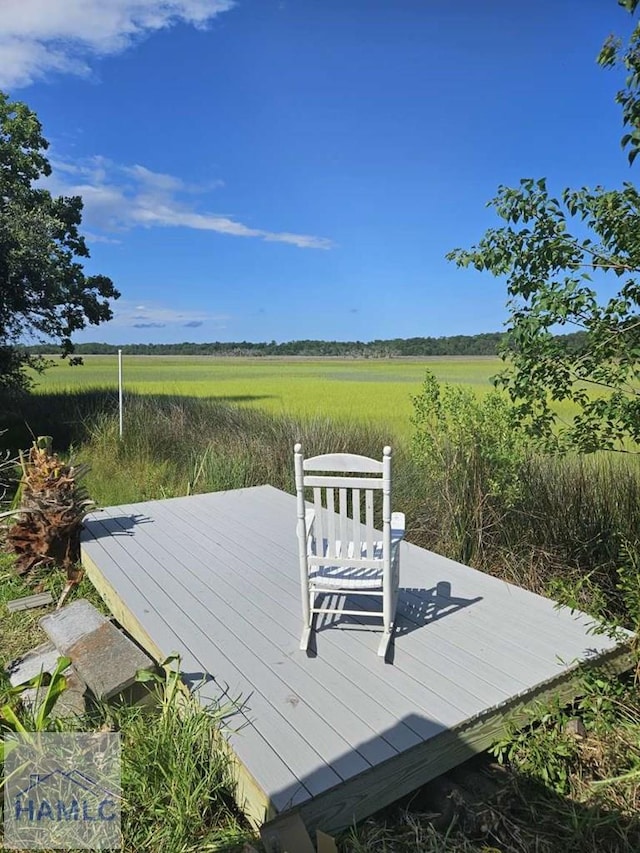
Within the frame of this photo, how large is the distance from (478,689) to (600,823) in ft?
1.79

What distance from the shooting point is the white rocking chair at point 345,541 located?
6.85ft

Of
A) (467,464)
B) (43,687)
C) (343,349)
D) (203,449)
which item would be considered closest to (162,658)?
(43,687)

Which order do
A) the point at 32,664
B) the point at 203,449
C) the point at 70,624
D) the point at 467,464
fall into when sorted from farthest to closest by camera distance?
the point at 203,449 → the point at 467,464 → the point at 32,664 → the point at 70,624

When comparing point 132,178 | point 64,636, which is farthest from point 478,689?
point 132,178

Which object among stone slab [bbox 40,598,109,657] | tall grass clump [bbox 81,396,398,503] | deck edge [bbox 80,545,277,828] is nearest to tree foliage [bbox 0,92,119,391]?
tall grass clump [bbox 81,396,398,503]

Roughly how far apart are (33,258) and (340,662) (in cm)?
891

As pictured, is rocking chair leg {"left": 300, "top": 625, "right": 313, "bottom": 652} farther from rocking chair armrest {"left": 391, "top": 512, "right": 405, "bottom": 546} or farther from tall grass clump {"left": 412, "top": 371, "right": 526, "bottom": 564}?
tall grass clump {"left": 412, "top": 371, "right": 526, "bottom": 564}

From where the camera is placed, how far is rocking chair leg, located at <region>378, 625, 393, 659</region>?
229 cm

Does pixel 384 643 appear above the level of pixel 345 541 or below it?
below

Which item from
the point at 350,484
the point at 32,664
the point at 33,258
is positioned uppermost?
the point at 33,258

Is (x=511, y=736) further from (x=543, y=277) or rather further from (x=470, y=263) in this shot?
(x=470, y=263)

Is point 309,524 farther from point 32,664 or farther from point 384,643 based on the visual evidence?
point 32,664

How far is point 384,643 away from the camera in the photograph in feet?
7.58

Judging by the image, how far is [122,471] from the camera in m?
6.94
